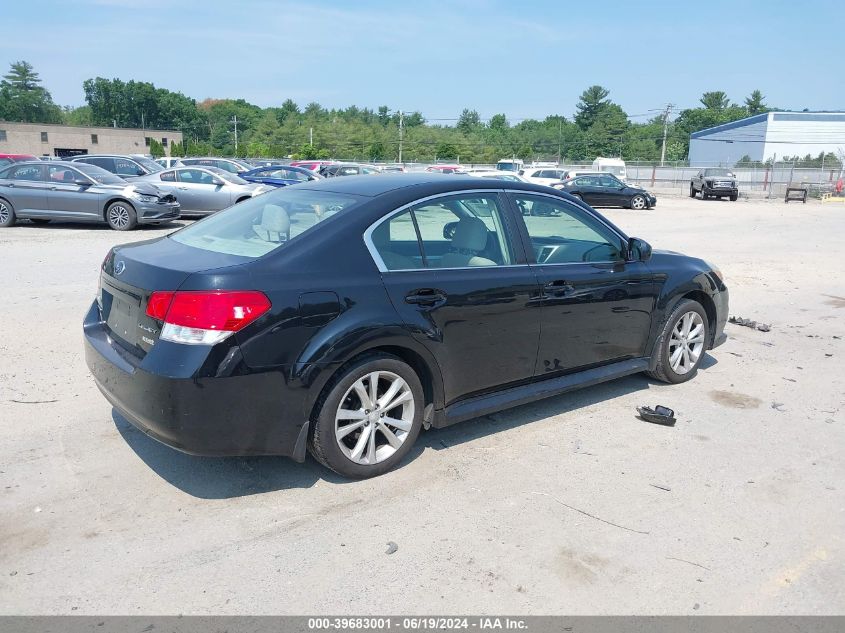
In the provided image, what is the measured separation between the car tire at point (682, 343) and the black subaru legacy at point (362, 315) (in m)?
0.34

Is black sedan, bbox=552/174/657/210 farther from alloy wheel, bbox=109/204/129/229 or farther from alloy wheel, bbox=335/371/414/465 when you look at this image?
alloy wheel, bbox=335/371/414/465

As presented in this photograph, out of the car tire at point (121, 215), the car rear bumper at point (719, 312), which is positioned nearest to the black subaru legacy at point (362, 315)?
the car rear bumper at point (719, 312)

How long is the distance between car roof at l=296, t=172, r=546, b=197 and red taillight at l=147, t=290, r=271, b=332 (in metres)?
1.16

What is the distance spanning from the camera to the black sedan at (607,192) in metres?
30.1

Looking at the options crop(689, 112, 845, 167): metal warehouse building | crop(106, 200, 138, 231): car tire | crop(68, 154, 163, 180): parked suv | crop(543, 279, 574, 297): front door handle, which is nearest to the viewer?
crop(543, 279, 574, 297): front door handle

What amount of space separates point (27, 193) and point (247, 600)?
51.1 ft

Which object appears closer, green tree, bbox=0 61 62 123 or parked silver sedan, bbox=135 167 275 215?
parked silver sedan, bbox=135 167 275 215

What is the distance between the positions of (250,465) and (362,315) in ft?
4.00

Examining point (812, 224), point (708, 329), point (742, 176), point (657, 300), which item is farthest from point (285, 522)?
point (742, 176)

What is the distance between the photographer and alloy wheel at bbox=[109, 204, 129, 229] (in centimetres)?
1589

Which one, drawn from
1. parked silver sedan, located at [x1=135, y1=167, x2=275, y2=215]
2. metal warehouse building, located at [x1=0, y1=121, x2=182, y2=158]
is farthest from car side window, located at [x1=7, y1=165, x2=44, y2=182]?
metal warehouse building, located at [x1=0, y1=121, x2=182, y2=158]

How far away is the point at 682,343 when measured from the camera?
5867mm

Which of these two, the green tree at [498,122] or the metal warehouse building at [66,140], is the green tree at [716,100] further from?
the metal warehouse building at [66,140]

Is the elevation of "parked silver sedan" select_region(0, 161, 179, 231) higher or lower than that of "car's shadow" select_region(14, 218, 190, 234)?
higher
